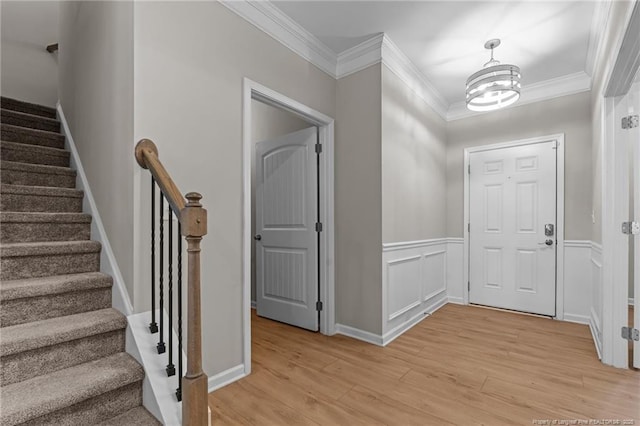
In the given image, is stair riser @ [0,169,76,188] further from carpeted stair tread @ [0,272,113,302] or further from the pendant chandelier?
the pendant chandelier

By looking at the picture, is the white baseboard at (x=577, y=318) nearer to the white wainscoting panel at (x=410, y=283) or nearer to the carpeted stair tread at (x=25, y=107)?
the white wainscoting panel at (x=410, y=283)

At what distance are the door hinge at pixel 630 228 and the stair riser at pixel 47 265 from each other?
3562mm

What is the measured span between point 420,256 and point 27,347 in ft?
10.4

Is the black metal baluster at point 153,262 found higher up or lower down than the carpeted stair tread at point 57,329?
higher up

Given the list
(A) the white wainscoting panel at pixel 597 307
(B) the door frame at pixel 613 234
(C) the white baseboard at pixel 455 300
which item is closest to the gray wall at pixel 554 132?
(A) the white wainscoting panel at pixel 597 307

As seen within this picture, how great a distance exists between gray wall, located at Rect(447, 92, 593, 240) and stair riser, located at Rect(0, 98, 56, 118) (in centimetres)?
464

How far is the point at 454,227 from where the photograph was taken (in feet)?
13.7

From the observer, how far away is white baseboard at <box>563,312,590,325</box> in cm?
325

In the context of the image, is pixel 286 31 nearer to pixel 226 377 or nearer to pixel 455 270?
pixel 226 377

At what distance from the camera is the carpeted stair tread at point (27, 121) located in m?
2.65

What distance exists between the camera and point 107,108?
76.9 inches

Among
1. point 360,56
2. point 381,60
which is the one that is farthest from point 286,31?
point 381,60

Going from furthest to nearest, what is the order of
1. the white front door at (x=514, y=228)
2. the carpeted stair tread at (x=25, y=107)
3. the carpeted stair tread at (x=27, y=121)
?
the white front door at (x=514, y=228)
the carpeted stair tread at (x=25, y=107)
the carpeted stair tread at (x=27, y=121)

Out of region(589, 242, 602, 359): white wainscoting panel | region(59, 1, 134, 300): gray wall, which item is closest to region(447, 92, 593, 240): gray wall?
region(589, 242, 602, 359): white wainscoting panel
